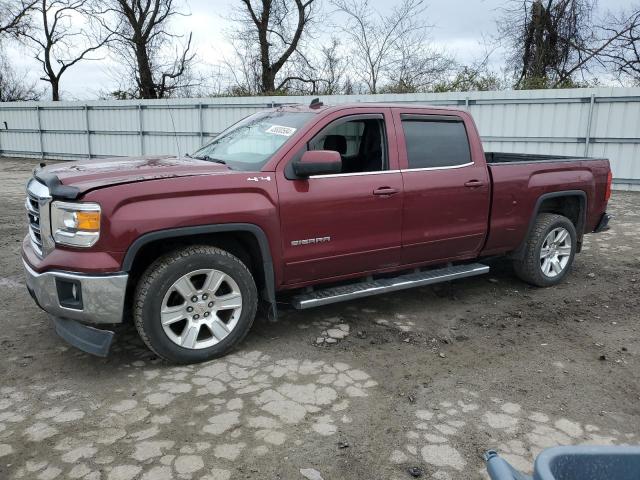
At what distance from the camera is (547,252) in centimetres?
566

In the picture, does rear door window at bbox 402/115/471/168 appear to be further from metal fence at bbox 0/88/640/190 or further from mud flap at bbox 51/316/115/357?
metal fence at bbox 0/88/640/190

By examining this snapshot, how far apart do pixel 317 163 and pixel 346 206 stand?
492 millimetres

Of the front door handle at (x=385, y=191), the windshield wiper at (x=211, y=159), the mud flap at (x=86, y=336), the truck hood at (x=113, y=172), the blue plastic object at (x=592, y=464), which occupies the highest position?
the windshield wiper at (x=211, y=159)

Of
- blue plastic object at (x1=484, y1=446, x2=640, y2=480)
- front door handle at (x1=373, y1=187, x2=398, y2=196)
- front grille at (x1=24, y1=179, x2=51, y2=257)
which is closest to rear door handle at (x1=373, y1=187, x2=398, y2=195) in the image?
front door handle at (x1=373, y1=187, x2=398, y2=196)

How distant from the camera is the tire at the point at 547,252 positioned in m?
5.49

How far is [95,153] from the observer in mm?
20203

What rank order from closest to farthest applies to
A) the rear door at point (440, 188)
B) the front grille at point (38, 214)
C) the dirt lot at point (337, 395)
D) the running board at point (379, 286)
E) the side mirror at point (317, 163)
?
the dirt lot at point (337, 395) → the front grille at point (38, 214) → the side mirror at point (317, 163) → the running board at point (379, 286) → the rear door at point (440, 188)

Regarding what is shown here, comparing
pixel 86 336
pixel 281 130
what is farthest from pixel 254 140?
pixel 86 336

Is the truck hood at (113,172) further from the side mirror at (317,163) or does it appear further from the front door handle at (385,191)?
the front door handle at (385,191)

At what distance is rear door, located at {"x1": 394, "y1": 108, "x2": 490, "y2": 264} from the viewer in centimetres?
456

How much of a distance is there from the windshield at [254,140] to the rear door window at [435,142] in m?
0.94

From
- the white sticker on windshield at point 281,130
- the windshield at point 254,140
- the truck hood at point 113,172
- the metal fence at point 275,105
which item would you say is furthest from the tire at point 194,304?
the metal fence at point 275,105

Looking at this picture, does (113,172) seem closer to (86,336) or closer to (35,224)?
(35,224)

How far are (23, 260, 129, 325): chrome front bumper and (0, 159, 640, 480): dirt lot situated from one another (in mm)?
455
